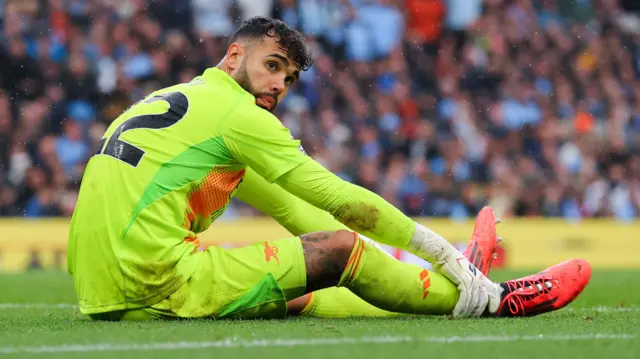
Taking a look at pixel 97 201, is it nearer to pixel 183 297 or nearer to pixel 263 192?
pixel 183 297

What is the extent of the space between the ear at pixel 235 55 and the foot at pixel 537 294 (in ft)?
5.46

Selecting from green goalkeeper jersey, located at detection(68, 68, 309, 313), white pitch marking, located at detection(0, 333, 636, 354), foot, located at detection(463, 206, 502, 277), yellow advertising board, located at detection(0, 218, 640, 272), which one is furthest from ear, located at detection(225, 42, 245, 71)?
yellow advertising board, located at detection(0, 218, 640, 272)

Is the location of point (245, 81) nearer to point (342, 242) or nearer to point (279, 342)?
point (342, 242)

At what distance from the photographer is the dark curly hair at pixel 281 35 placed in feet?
17.2

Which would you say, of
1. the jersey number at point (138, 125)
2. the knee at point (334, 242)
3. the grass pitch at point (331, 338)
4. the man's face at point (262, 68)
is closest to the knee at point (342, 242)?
the knee at point (334, 242)

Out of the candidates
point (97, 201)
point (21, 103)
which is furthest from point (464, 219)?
point (97, 201)

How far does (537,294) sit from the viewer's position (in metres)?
5.23

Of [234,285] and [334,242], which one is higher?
[334,242]

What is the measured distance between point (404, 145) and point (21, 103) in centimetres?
521

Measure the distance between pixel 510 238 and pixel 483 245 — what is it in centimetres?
921

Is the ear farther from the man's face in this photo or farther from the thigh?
the thigh

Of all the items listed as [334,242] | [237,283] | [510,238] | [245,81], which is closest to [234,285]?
[237,283]

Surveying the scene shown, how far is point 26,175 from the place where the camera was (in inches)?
539

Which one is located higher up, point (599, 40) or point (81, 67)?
point (599, 40)
